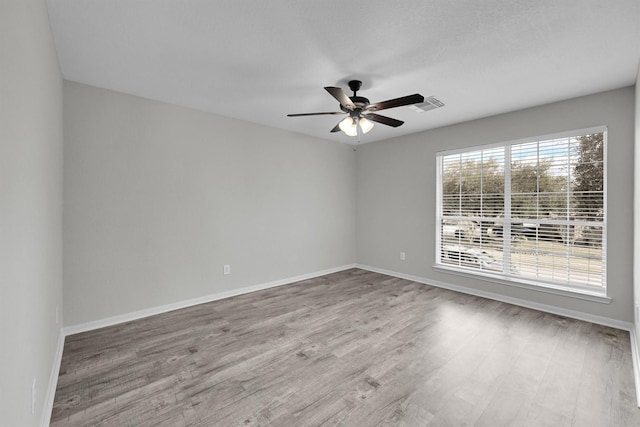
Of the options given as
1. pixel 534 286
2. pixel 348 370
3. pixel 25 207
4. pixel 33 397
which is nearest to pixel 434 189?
pixel 534 286

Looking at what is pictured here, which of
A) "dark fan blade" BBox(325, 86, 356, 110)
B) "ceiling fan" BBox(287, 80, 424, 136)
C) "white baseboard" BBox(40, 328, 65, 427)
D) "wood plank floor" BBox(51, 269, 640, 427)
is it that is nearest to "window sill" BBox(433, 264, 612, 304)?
"wood plank floor" BBox(51, 269, 640, 427)

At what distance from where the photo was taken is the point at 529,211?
3.76 metres

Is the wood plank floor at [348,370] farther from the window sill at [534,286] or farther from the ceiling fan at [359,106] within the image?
the ceiling fan at [359,106]

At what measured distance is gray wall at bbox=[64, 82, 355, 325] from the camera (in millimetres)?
2992

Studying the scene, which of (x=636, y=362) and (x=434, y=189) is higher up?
(x=434, y=189)

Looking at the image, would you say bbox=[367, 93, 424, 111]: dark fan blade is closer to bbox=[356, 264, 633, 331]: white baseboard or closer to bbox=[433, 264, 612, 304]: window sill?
bbox=[433, 264, 612, 304]: window sill

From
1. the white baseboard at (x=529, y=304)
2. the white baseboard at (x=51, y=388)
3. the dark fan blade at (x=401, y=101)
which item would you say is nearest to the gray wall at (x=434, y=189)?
the white baseboard at (x=529, y=304)

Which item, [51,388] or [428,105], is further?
[428,105]

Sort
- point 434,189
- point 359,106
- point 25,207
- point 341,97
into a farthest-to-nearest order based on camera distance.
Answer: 1. point 434,189
2. point 359,106
3. point 341,97
4. point 25,207

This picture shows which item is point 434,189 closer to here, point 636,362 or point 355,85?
point 355,85

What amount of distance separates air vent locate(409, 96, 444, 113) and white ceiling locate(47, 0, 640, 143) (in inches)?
3.8

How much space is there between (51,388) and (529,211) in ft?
16.5

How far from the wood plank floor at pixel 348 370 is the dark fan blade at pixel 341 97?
225 cm

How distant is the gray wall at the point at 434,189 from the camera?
3.08 meters
